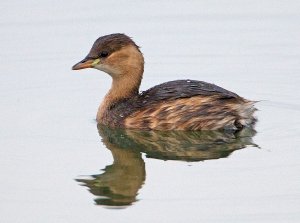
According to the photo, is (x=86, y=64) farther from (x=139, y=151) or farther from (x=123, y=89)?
(x=139, y=151)

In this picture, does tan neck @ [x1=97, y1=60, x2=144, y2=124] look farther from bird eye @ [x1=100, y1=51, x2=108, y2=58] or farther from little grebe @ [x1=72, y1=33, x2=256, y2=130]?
bird eye @ [x1=100, y1=51, x2=108, y2=58]

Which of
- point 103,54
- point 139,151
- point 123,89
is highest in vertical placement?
point 103,54

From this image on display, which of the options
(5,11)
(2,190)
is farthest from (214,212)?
(5,11)

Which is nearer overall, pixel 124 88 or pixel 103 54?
pixel 103 54

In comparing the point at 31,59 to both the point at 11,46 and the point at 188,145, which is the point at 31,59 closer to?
the point at 11,46

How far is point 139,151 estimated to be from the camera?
1180 cm

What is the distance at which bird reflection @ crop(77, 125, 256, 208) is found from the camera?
10.4 metres

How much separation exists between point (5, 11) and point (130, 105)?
5.04 meters

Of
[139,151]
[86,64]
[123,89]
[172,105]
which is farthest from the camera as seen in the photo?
[123,89]

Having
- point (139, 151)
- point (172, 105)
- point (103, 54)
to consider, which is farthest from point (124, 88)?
point (139, 151)

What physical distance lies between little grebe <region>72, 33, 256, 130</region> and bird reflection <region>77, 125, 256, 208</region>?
11cm

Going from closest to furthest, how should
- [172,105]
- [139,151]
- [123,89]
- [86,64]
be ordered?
[139,151] → [172,105] → [86,64] → [123,89]

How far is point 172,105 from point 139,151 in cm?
80

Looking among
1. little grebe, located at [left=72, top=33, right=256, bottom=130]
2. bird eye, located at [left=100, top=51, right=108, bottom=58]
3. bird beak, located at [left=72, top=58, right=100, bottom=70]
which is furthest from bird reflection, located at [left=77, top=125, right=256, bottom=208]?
bird eye, located at [left=100, top=51, right=108, bottom=58]
